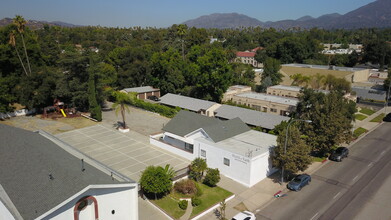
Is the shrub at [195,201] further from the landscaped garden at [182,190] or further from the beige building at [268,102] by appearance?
the beige building at [268,102]

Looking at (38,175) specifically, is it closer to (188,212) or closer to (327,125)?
(188,212)

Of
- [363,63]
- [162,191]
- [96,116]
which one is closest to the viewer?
[162,191]

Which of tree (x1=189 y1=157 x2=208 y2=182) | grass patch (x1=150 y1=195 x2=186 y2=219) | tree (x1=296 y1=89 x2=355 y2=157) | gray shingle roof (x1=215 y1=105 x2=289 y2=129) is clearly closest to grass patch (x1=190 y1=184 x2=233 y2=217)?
tree (x1=189 y1=157 x2=208 y2=182)

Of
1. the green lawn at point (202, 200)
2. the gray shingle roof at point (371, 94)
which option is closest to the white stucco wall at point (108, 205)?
the green lawn at point (202, 200)

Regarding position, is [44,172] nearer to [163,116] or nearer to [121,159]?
[121,159]

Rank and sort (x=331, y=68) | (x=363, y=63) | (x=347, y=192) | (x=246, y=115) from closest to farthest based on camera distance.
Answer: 1. (x=347, y=192)
2. (x=246, y=115)
3. (x=331, y=68)
4. (x=363, y=63)

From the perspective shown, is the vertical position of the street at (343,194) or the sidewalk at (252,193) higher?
the street at (343,194)

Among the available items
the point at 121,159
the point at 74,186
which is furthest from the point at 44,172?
the point at 121,159
